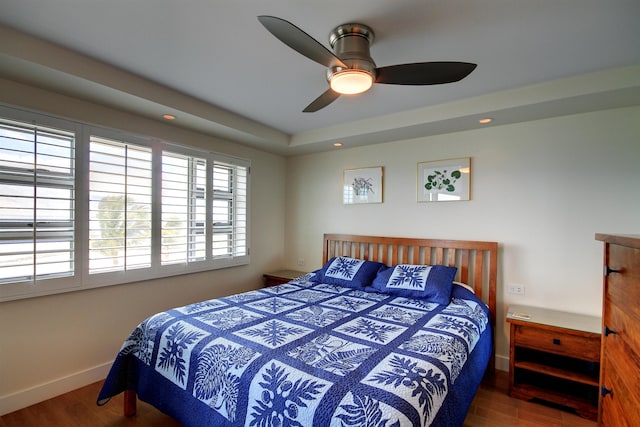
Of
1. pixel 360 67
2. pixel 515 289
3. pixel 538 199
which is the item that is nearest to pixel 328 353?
pixel 360 67

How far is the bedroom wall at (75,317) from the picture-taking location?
210 centimetres

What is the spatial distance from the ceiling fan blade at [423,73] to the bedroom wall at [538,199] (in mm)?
1566

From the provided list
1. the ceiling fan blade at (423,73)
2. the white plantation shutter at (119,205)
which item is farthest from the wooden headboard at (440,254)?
the white plantation shutter at (119,205)

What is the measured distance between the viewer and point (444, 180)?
311 centimetres

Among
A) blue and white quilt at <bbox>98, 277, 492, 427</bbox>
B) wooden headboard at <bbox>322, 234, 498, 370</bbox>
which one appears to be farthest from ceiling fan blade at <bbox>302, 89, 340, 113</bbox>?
wooden headboard at <bbox>322, 234, 498, 370</bbox>

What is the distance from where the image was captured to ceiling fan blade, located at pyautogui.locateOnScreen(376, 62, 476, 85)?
5.02 ft

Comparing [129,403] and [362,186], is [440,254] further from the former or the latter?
[129,403]

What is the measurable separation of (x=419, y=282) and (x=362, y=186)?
1403 mm

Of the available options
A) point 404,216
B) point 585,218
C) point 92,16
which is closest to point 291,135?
point 404,216

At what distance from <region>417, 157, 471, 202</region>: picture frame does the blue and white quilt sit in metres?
1.13

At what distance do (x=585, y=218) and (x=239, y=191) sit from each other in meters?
3.45

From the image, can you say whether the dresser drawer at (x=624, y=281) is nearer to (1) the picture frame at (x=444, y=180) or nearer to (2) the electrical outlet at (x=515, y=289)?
(2) the electrical outlet at (x=515, y=289)

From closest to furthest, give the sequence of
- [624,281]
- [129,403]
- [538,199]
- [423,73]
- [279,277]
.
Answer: [624,281], [423,73], [129,403], [538,199], [279,277]

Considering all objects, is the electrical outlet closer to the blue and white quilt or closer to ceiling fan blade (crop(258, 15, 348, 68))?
the blue and white quilt
